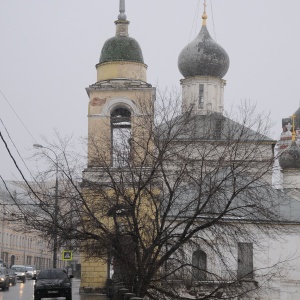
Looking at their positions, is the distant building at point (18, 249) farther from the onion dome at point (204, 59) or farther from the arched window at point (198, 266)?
the arched window at point (198, 266)

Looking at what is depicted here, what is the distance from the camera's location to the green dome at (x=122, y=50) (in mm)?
34344

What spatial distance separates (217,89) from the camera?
52938 millimetres

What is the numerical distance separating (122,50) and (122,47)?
0.17 meters

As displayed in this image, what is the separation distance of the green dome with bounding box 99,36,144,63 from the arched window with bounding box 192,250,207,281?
1175 cm

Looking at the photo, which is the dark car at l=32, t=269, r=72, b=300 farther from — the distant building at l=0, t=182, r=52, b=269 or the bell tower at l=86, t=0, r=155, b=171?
the distant building at l=0, t=182, r=52, b=269

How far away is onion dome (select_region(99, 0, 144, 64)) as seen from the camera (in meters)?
34.3

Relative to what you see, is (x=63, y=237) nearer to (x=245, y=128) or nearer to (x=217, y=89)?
(x=245, y=128)

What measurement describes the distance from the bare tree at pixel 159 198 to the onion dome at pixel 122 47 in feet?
36.1

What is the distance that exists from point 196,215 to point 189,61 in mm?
31844

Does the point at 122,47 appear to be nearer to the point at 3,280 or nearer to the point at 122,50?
the point at 122,50

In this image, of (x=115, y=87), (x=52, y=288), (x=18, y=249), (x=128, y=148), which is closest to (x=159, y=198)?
(x=128, y=148)

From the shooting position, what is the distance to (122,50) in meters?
34.3

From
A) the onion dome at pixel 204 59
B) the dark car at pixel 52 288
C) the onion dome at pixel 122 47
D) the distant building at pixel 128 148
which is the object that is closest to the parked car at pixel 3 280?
the distant building at pixel 128 148

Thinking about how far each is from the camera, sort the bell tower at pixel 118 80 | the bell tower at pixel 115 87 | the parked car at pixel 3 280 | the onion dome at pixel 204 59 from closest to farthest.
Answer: the bell tower at pixel 115 87 < the bell tower at pixel 118 80 < the parked car at pixel 3 280 < the onion dome at pixel 204 59
